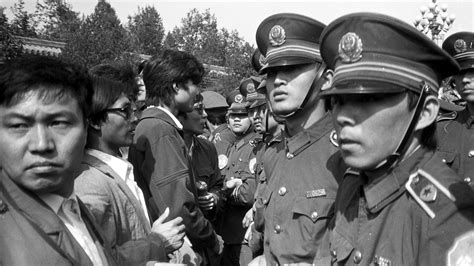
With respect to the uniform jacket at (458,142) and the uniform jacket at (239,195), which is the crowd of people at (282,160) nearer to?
the uniform jacket at (239,195)

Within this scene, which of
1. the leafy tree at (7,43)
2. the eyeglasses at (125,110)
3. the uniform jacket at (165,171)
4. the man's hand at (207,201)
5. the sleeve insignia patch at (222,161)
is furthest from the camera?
the leafy tree at (7,43)

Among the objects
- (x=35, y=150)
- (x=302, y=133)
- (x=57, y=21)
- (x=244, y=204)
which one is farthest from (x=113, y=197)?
(x=57, y=21)

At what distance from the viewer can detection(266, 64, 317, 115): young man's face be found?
342cm

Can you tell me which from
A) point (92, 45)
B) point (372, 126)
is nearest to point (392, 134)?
point (372, 126)

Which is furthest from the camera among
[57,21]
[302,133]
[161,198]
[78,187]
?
[57,21]

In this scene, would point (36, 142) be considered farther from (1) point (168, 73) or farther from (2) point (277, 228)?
(1) point (168, 73)

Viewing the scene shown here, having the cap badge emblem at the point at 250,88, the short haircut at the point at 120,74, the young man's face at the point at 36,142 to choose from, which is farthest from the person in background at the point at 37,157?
the cap badge emblem at the point at 250,88

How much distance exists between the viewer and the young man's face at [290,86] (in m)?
3.42

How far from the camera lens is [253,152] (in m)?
7.19

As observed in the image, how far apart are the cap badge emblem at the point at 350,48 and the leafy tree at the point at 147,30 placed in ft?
107

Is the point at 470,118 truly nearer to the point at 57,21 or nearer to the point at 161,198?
the point at 161,198

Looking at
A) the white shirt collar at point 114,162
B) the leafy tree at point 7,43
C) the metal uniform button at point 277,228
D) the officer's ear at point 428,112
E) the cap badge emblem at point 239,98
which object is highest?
the leafy tree at point 7,43

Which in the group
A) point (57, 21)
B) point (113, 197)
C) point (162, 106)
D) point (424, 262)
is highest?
point (57, 21)

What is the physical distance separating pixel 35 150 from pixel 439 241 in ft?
5.01
